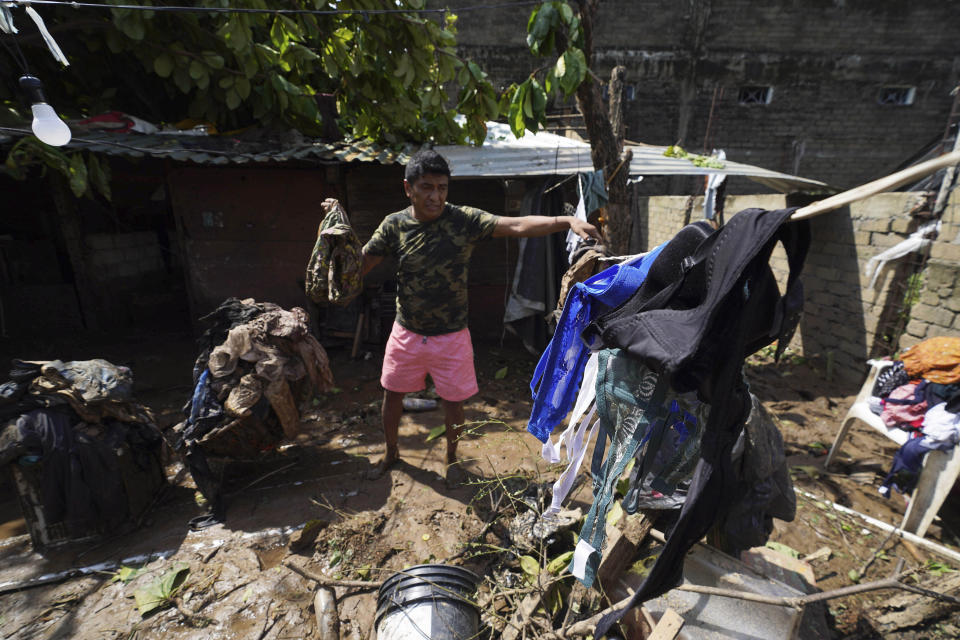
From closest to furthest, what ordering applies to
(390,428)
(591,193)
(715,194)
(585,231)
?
(585,231) < (390,428) < (591,193) < (715,194)

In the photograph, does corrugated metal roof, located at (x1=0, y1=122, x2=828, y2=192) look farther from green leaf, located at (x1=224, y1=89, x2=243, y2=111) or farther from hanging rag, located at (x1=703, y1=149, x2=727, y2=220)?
green leaf, located at (x1=224, y1=89, x2=243, y2=111)

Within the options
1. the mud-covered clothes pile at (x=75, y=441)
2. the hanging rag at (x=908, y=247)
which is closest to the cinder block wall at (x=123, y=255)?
the mud-covered clothes pile at (x=75, y=441)

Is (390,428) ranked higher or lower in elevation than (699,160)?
lower

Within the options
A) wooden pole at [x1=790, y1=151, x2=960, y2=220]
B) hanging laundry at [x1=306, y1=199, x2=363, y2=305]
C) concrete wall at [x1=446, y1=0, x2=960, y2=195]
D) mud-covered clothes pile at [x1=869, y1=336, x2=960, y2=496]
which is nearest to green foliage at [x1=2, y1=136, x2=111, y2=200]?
hanging laundry at [x1=306, y1=199, x2=363, y2=305]

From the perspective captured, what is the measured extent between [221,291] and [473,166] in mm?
4213

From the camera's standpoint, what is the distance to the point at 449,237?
3.04 meters

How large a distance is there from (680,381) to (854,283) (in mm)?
6099

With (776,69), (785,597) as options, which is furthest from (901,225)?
(776,69)

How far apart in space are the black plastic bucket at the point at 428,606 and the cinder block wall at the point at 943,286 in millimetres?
5251

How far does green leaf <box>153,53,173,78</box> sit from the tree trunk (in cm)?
456

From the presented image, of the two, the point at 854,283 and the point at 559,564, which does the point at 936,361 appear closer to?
the point at 854,283

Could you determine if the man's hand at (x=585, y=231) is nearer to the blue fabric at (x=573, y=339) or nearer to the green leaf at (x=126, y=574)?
the blue fabric at (x=573, y=339)

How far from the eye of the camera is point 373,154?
18.7 feet

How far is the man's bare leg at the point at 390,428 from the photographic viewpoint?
3.46 m
